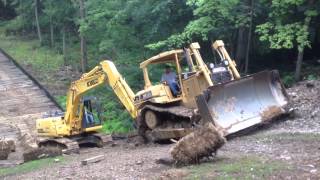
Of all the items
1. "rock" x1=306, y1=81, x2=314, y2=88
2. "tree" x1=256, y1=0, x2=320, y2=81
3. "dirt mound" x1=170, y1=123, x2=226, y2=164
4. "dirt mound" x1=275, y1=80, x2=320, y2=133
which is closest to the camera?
"dirt mound" x1=170, y1=123, x2=226, y2=164

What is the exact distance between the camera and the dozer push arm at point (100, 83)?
17.1 m

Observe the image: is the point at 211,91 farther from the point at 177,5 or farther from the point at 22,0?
the point at 22,0

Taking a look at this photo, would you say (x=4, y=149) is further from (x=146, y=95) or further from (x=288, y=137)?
(x=288, y=137)

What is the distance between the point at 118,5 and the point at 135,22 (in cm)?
146

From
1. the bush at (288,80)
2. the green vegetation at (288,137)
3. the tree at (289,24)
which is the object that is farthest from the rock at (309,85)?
the green vegetation at (288,137)

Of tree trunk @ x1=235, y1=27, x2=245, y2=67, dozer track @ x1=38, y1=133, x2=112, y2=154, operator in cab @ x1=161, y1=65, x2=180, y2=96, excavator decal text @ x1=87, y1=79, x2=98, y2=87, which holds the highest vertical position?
tree trunk @ x1=235, y1=27, x2=245, y2=67

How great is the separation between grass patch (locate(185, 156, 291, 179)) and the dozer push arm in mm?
6091

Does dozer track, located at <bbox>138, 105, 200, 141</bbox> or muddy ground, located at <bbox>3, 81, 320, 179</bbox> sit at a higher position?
dozer track, located at <bbox>138, 105, 200, 141</bbox>

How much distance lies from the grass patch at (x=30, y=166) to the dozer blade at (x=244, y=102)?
13.4ft

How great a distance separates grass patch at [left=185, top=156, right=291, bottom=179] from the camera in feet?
32.3

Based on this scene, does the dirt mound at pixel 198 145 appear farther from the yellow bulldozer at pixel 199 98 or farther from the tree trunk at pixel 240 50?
the tree trunk at pixel 240 50

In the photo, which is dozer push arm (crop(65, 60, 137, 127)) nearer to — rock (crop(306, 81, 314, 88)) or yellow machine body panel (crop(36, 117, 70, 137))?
yellow machine body panel (crop(36, 117, 70, 137))

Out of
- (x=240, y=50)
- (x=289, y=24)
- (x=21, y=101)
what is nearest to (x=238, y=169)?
(x=289, y=24)

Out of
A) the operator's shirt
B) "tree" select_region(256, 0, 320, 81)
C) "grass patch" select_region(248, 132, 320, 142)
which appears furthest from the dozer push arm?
"tree" select_region(256, 0, 320, 81)
